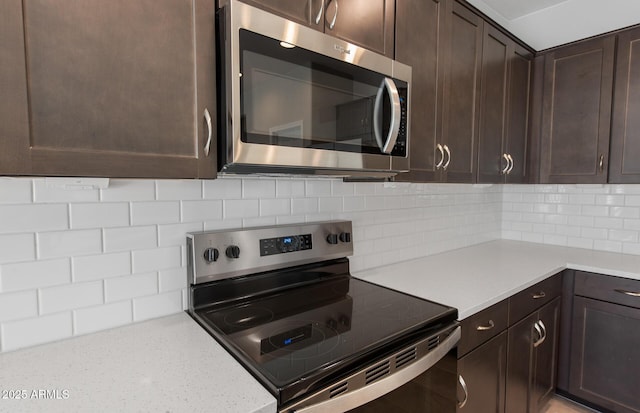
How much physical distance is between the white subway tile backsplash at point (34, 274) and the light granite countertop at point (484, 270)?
114cm

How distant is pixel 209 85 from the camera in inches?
35.5

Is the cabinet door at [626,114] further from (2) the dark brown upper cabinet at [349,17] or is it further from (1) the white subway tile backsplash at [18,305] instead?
(1) the white subway tile backsplash at [18,305]

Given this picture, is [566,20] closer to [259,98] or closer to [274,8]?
[274,8]

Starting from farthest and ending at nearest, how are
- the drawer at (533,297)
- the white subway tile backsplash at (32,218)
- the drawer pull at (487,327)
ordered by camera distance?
the drawer at (533,297) < the drawer pull at (487,327) < the white subway tile backsplash at (32,218)

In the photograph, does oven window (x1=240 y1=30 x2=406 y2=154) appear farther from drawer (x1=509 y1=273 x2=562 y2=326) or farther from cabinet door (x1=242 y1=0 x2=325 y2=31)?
drawer (x1=509 y1=273 x2=562 y2=326)

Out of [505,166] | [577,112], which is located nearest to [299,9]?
[505,166]

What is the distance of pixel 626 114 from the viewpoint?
2.04 m

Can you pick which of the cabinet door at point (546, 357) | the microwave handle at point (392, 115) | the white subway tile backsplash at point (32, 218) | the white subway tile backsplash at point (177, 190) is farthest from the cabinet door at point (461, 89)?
the white subway tile backsplash at point (32, 218)

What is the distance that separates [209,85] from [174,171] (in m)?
0.24

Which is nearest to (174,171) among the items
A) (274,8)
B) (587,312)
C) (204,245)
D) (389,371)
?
(204,245)

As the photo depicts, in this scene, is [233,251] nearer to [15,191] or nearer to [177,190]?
[177,190]

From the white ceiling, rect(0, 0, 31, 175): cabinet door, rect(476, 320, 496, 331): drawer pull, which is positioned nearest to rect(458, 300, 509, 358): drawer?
rect(476, 320, 496, 331): drawer pull

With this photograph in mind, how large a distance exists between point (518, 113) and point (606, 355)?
1.50m

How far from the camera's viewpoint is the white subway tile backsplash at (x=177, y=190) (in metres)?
1.14
